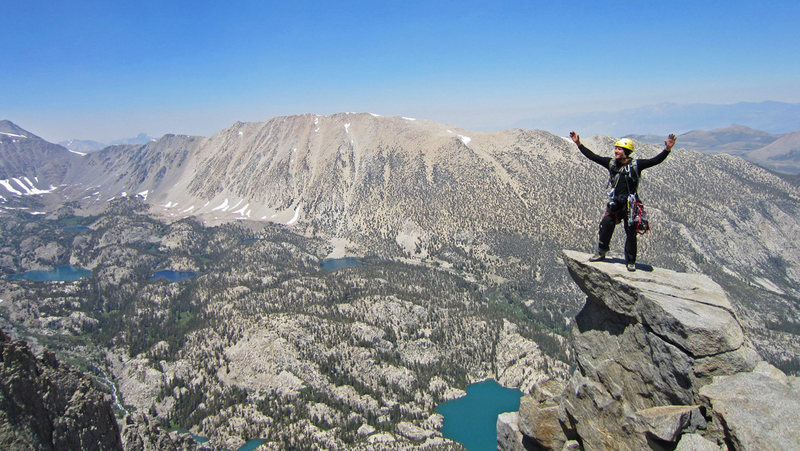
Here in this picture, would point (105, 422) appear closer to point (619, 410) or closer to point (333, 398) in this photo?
point (619, 410)

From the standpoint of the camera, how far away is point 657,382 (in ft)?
49.9

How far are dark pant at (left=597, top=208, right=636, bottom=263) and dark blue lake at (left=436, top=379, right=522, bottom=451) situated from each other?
334ft

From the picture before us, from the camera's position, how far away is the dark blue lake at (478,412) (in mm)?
108062

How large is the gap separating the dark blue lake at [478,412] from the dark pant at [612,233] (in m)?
102

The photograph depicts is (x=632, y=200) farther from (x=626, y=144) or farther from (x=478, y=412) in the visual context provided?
(x=478, y=412)

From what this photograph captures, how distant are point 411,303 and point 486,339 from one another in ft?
101

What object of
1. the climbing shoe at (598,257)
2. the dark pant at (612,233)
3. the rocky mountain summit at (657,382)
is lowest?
the rocky mountain summit at (657,382)

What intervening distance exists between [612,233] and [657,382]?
19.4 feet

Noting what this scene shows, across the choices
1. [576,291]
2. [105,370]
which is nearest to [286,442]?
[105,370]

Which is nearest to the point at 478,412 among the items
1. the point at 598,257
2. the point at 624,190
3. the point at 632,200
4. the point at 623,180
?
the point at 598,257

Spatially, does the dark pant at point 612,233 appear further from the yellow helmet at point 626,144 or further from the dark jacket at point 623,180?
the yellow helmet at point 626,144

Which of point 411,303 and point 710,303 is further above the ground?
point 710,303

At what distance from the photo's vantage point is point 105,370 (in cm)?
13888

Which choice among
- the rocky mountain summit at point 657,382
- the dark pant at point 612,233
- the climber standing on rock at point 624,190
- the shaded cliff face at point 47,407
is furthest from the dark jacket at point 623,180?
the shaded cliff face at point 47,407
